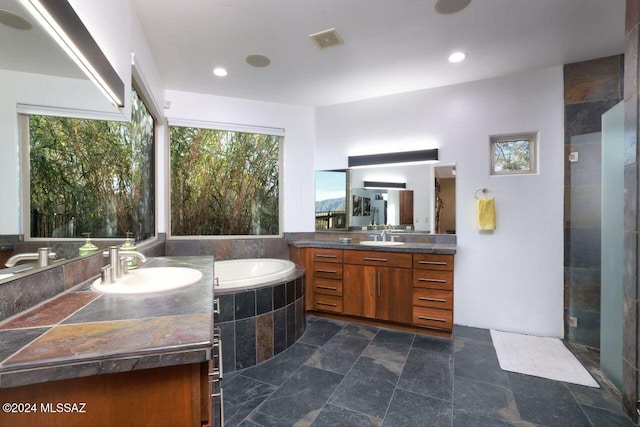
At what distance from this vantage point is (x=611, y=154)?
6.34ft

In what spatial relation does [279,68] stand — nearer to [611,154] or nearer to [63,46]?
[63,46]

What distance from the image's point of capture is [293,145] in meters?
3.66

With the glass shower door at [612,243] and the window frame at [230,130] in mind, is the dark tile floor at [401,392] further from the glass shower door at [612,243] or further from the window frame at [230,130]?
the window frame at [230,130]

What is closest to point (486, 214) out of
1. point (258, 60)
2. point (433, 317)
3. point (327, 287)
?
point (433, 317)

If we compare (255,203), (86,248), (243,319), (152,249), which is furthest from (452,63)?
(152,249)

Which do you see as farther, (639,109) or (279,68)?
(279,68)

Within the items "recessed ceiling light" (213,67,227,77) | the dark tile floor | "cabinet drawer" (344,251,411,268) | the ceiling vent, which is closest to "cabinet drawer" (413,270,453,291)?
"cabinet drawer" (344,251,411,268)

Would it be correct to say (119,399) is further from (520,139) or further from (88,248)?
(520,139)

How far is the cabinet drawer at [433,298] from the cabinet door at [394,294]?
0.07 m

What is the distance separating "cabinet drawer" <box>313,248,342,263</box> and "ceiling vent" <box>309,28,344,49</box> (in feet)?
6.58

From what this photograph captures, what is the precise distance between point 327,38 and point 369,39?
0.34 metres

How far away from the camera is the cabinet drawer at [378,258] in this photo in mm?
2797

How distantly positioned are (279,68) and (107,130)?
173 cm

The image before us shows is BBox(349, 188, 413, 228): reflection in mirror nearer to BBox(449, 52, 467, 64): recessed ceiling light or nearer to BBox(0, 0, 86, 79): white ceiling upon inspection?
BBox(449, 52, 467, 64): recessed ceiling light
